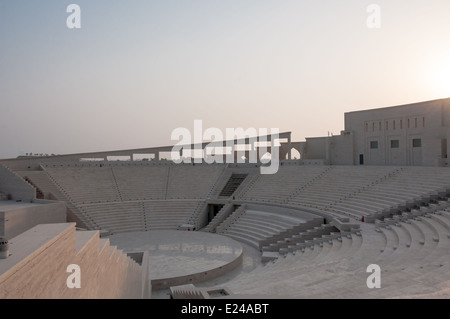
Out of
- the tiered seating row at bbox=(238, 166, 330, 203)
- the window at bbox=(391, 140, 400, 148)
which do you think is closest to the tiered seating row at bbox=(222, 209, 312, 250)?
the tiered seating row at bbox=(238, 166, 330, 203)

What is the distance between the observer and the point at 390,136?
2778 centimetres

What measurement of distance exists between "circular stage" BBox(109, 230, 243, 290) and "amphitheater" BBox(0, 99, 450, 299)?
0.06 m

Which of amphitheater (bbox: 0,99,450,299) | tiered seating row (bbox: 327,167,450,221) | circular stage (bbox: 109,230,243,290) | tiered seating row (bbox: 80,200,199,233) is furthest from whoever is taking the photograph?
tiered seating row (bbox: 80,200,199,233)

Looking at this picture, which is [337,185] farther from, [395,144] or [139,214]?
[139,214]

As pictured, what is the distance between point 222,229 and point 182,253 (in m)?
6.18

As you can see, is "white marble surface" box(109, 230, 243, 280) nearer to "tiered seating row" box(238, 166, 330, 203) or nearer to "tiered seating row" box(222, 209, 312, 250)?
"tiered seating row" box(222, 209, 312, 250)

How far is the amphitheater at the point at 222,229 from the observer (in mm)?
7059

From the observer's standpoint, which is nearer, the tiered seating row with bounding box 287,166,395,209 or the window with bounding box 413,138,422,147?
the tiered seating row with bounding box 287,166,395,209

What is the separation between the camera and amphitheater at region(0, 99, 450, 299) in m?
7.06

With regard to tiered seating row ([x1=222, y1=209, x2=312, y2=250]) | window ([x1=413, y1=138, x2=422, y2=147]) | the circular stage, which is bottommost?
the circular stage
